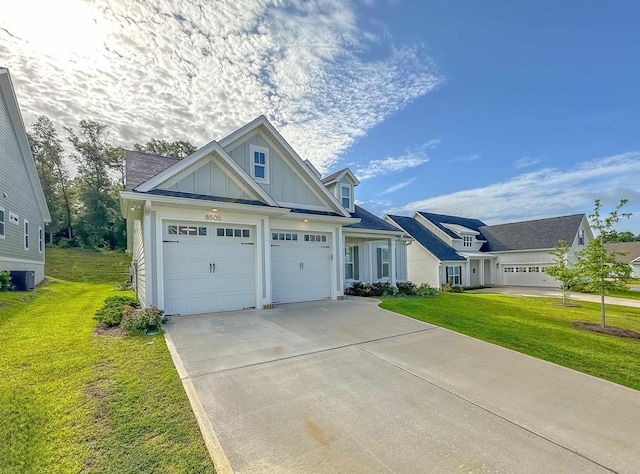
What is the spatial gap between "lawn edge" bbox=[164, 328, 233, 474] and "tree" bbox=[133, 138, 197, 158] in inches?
1551

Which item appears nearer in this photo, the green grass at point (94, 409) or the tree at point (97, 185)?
the green grass at point (94, 409)

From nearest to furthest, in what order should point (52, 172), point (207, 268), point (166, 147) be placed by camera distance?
1. point (207, 268)
2. point (52, 172)
3. point (166, 147)

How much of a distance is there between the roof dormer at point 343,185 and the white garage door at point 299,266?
3336 millimetres

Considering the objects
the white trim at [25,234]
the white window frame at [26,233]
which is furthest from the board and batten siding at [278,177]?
the white window frame at [26,233]

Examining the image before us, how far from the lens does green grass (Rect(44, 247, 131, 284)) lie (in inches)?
914

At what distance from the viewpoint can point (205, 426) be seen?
3.07m

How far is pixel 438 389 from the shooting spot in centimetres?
412

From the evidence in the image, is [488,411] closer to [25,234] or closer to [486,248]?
[25,234]

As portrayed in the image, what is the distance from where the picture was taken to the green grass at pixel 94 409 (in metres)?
2.55

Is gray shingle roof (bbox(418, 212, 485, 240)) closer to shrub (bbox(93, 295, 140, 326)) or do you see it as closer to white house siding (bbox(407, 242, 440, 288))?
white house siding (bbox(407, 242, 440, 288))

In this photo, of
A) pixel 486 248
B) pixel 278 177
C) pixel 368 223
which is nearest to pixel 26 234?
pixel 278 177

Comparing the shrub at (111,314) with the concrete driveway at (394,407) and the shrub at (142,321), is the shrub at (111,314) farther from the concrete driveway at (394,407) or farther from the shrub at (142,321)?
the concrete driveway at (394,407)

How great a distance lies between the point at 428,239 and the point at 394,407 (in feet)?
73.6

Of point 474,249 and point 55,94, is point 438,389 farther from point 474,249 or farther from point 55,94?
point 474,249
